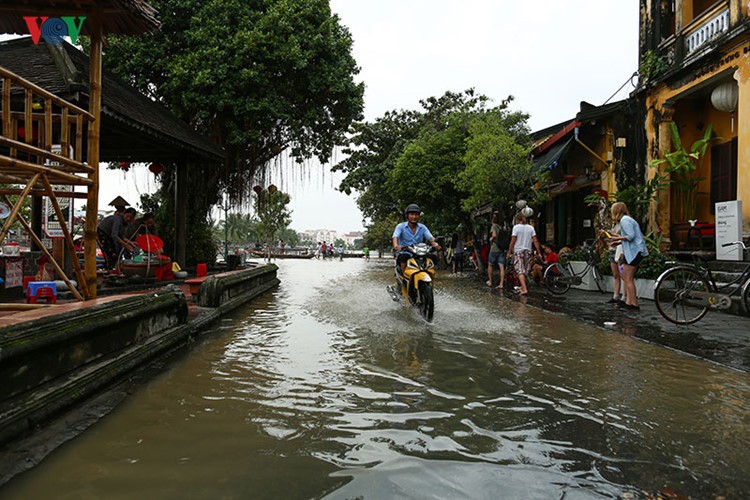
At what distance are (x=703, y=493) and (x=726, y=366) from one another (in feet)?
9.98

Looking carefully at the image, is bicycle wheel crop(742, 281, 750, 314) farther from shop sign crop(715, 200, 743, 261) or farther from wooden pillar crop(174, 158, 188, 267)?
wooden pillar crop(174, 158, 188, 267)

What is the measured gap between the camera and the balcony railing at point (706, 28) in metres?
10.9

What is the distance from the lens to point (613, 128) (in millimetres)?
15008

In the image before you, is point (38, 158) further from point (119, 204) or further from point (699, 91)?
point (699, 91)

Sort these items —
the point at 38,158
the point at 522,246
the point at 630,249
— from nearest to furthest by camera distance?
the point at 38,158, the point at 630,249, the point at 522,246

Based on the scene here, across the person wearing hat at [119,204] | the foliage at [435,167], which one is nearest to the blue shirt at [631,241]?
the person wearing hat at [119,204]

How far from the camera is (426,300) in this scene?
736cm

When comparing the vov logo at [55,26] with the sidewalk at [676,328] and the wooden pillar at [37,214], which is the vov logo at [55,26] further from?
the sidewalk at [676,328]

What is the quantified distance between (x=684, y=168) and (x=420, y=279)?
8.12 metres

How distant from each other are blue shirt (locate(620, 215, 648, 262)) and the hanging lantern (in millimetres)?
5179

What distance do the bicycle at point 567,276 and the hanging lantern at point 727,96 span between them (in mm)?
4067

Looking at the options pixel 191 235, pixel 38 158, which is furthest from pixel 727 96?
pixel 191 235

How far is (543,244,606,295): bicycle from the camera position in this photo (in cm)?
1156

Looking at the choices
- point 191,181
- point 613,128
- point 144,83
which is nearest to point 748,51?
point 613,128
